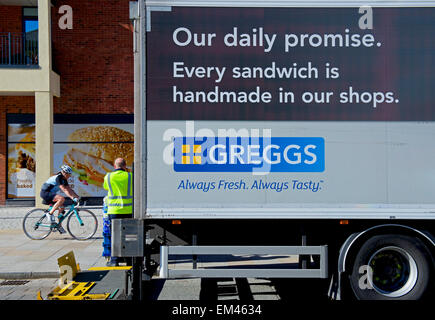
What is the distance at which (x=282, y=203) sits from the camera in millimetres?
4707

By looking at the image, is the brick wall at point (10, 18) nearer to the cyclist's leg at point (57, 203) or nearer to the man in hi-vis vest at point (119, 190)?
the cyclist's leg at point (57, 203)

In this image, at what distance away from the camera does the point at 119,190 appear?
681cm

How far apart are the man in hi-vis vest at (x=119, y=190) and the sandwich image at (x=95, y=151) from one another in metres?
9.78

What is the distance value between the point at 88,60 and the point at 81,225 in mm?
8683

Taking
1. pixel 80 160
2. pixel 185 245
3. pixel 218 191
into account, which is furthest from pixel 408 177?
pixel 80 160

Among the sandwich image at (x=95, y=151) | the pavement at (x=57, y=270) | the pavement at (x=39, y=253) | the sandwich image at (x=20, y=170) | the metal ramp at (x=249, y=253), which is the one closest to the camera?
the metal ramp at (x=249, y=253)

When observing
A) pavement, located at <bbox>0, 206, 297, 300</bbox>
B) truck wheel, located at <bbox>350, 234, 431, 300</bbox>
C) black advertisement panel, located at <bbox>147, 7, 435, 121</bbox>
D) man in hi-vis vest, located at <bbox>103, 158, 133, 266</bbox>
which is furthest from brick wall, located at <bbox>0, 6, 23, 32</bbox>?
truck wheel, located at <bbox>350, 234, 431, 300</bbox>

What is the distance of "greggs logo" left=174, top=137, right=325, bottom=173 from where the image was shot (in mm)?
4691

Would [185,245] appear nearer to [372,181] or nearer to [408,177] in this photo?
[372,181]

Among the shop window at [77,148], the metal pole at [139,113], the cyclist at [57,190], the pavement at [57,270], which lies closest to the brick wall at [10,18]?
the shop window at [77,148]

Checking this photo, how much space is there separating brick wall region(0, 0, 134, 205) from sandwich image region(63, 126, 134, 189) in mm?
856

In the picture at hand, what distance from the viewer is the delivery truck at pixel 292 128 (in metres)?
4.70

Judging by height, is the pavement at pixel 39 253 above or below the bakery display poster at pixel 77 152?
below
